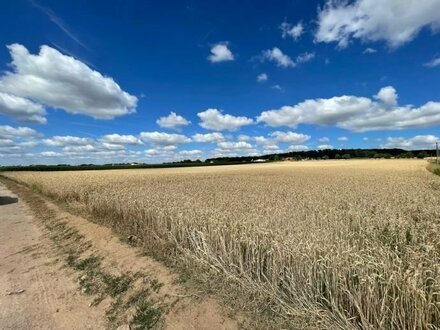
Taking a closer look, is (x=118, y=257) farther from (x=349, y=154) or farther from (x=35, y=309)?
(x=349, y=154)

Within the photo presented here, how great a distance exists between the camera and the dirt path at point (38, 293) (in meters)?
5.26

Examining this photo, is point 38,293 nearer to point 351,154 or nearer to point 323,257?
point 323,257

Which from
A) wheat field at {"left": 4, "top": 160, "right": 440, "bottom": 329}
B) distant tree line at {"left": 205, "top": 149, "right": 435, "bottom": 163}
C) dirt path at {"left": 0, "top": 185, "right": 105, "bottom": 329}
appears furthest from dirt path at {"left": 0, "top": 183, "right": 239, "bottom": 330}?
distant tree line at {"left": 205, "top": 149, "right": 435, "bottom": 163}

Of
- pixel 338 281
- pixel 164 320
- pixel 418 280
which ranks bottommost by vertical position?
pixel 164 320

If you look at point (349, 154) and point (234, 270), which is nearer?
point (234, 270)

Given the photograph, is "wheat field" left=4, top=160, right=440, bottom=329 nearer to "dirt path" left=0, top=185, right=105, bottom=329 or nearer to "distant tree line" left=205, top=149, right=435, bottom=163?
"dirt path" left=0, top=185, right=105, bottom=329

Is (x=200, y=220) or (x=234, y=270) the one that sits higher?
(x=200, y=220)

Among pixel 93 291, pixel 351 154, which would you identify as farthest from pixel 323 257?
pixel 351 154

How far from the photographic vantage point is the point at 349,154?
135 meters

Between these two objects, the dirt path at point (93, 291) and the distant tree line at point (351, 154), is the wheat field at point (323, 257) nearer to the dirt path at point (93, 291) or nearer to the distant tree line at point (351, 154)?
the dirt path at point (93, 291)

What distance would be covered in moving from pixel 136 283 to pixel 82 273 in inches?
74.6

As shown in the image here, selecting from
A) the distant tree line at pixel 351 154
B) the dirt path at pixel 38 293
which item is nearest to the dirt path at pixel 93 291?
the dirt path at pixel 38 293

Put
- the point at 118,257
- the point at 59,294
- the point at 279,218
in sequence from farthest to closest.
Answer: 1. the point at 118,257
2. the point at 279,218
3. the point at 59,294

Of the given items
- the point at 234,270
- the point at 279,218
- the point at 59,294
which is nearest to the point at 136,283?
the point at 59,294
